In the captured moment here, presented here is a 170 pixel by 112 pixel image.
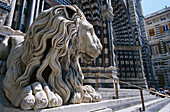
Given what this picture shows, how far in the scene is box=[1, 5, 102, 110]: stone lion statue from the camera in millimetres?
1039

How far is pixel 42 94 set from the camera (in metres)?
0.89

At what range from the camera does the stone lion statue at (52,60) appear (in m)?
1.04

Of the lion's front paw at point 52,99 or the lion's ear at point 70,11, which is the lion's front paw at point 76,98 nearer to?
the lion's front paw at point 52,99

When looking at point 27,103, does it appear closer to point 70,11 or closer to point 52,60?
point 52,60

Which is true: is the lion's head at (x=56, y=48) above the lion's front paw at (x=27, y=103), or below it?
above

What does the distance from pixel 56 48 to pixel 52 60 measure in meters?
0.13

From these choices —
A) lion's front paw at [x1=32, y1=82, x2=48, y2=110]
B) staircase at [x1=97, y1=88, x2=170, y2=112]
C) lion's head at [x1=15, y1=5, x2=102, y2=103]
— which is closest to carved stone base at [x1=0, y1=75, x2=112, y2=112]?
lion's front paw at [x1=32, y1=82, x2=48, y2=110]

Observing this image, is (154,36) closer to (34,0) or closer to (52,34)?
(34,0)

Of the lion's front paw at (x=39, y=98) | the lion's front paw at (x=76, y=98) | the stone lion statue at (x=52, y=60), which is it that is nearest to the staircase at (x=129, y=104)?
the lion's front paw at (x=76, y=98)

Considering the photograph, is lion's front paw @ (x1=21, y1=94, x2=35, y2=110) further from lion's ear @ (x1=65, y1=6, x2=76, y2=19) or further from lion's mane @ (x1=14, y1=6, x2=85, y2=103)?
lion's ear @ (x1=65, y1=6, x2=76, y2=19)

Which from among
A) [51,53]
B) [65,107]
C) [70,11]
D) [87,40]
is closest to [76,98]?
[65,107]

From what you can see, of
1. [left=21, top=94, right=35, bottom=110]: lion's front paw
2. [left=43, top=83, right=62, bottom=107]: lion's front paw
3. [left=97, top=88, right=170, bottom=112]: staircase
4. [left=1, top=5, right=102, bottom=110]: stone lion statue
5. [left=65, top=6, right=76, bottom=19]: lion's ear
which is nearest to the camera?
[left=21, top=94, right=35, bottom=110]: lion's front paw

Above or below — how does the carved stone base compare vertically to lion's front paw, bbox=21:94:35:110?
below

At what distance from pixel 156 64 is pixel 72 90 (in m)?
21.0
